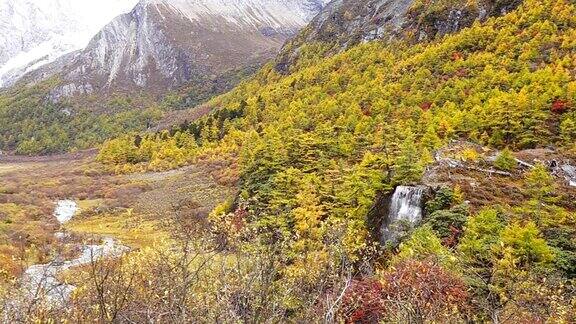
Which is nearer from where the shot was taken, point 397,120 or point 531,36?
point 397,120

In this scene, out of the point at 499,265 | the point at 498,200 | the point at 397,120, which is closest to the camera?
the point at 499,265

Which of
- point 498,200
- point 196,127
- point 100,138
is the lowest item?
point 100,138

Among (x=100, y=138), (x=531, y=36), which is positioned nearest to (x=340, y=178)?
(x=531, y=36)

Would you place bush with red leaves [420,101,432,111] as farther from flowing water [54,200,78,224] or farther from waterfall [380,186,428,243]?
flowing water [54,200,78,224]

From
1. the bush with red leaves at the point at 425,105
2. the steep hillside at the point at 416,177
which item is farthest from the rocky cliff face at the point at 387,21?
the bush with red leaves at the point at 425,105

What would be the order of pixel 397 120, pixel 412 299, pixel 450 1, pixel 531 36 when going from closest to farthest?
pixel 412 299
pixel 397 120
pixel 531 36
pixel 450 1

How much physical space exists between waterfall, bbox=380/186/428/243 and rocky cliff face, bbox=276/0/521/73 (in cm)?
7036

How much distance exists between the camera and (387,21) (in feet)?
387

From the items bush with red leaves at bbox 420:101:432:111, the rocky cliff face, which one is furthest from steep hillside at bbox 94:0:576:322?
the rocky cliff face

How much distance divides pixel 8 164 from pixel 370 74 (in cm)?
11115

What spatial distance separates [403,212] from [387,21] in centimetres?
9502

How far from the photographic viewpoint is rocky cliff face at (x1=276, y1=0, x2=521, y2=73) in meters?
94.7

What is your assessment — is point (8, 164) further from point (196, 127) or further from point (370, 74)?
point (370, 74)

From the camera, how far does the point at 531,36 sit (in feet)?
249
